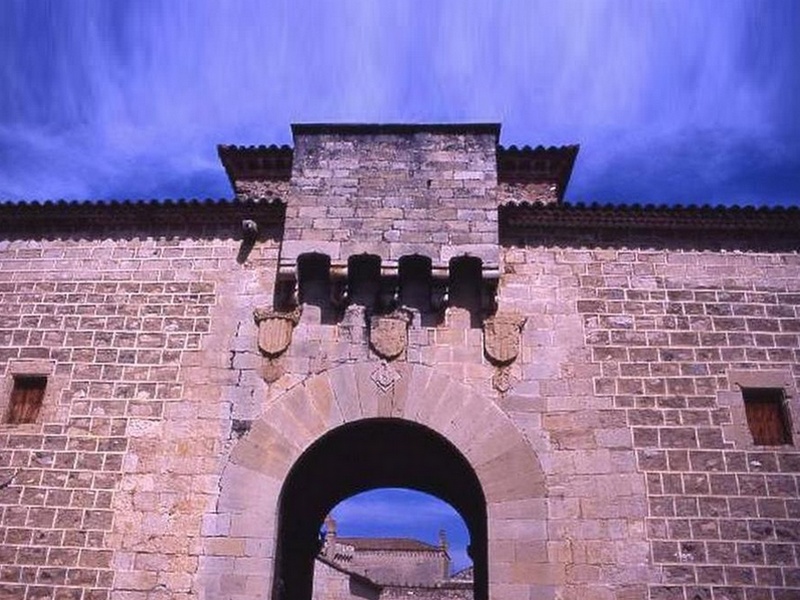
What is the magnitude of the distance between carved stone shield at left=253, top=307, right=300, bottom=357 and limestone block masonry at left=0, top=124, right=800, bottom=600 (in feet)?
0.08

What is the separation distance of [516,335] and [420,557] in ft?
131

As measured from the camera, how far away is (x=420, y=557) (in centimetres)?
4475

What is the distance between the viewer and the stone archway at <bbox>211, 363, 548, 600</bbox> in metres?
6.77

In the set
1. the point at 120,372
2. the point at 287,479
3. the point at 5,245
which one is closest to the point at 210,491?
the point at 287,479

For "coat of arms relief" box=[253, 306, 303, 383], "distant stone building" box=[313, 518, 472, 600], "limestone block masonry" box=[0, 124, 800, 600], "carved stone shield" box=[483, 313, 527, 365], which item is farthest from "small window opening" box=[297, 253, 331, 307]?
"distant stone building" box=[313, 518, 472, 600]

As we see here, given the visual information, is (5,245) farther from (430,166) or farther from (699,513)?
(699,513)

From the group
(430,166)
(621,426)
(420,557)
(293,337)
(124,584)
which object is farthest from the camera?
(420,557)

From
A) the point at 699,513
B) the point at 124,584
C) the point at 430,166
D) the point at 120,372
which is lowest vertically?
the point at 124,584

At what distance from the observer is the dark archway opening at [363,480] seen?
754 centimetres

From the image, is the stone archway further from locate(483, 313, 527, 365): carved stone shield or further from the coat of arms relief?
locate(483, 313, 527, 365): carved stone shield

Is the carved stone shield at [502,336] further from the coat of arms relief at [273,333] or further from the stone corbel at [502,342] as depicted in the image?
the coat of arms relief at [273,333]

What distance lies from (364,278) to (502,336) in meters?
1.60

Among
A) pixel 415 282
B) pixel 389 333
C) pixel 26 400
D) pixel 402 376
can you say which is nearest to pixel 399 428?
pixel 402 376

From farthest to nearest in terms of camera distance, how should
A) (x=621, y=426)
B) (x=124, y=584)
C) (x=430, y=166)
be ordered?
(x=430, y=166) < (x=621, y=426) < (x=124, y=584)
